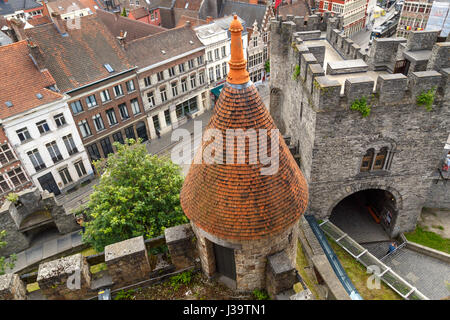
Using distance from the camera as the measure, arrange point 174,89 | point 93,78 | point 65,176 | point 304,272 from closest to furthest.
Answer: point 304,272 < point 93,78 < point 65,176 < point 174,89

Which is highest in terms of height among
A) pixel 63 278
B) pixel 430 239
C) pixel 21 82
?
pixel 63 278

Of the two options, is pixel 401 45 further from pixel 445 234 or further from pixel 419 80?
pixel 445 234

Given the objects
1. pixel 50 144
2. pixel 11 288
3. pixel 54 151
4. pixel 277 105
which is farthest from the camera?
pixel 54 151

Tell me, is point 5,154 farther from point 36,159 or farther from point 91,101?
point 91,101

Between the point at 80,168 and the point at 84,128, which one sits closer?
the point at 84,128

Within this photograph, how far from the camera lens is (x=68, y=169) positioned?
36281 mm

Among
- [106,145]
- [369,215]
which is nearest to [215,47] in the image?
[106,145]

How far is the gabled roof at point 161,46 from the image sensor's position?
40.9 metres

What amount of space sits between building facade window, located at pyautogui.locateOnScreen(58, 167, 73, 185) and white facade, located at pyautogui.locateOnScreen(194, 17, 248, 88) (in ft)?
79.1

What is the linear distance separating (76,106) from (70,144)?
4.21m

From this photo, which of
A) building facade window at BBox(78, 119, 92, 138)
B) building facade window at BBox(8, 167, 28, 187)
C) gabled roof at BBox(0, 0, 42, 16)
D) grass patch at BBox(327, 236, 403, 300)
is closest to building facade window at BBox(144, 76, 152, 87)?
building facade window at BBox(78, 119, 92, 138)

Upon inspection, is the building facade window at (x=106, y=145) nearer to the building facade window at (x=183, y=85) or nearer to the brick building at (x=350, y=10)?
the building facade window at (x=183, y=85)

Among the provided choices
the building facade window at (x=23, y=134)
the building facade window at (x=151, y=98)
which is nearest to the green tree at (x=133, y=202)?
the building facade window at (x=23, y=134)

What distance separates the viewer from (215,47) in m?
47.6
